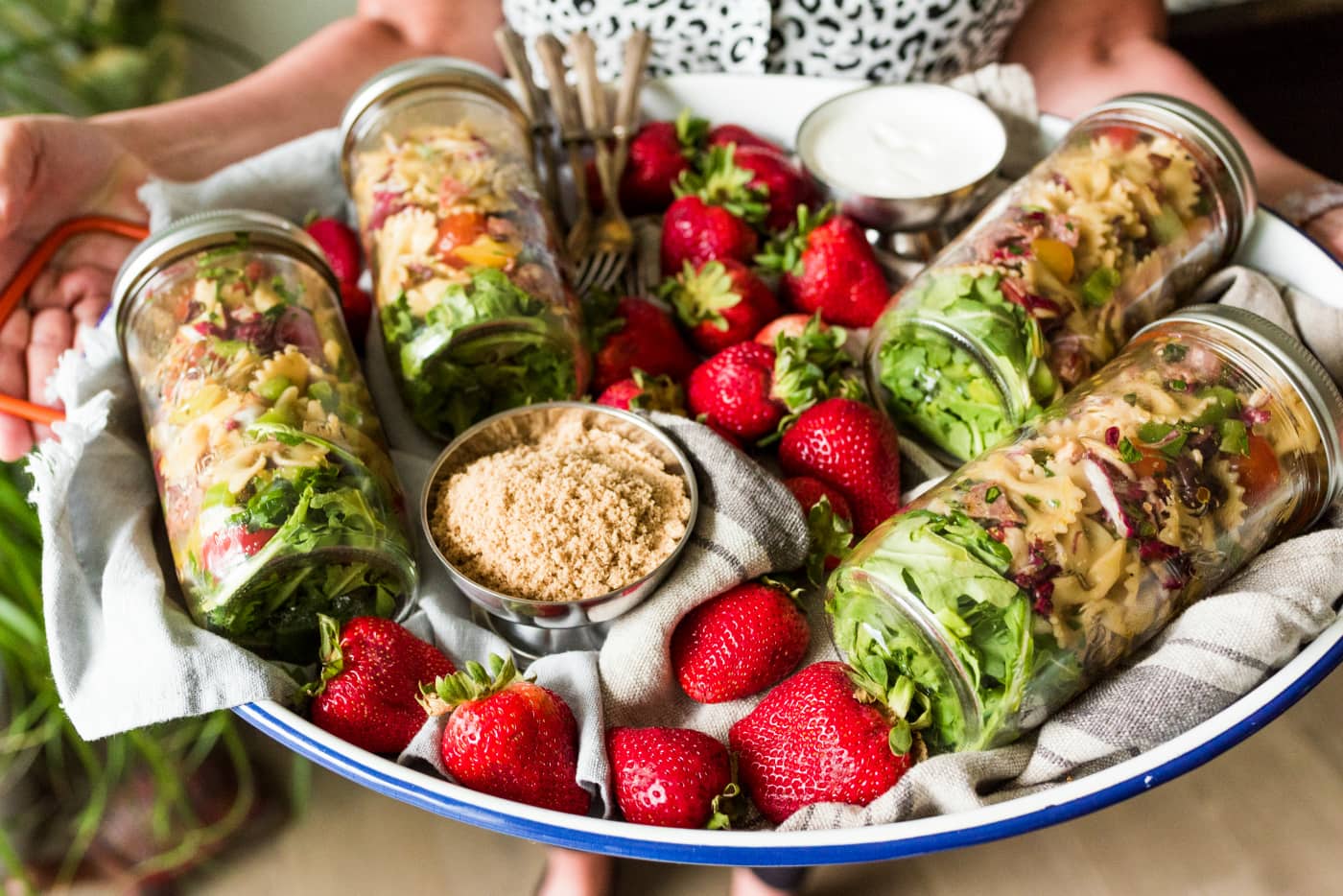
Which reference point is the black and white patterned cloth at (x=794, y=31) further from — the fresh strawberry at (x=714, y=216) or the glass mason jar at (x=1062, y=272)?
the glass mason jar at (x=1062, y=272)

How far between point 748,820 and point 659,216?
2.42 feet

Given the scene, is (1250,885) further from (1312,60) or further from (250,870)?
(1312,60)

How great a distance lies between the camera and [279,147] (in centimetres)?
125

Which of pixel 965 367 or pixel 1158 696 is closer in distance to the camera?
pixel 1158 696

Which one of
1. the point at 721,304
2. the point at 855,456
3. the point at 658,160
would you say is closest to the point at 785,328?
the point at 721,304

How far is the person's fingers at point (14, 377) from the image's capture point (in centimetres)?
109

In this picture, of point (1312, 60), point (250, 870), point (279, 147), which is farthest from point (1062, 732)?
point (1312, 60)

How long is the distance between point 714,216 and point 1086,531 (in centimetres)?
54

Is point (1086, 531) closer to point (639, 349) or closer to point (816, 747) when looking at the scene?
point (816, 747)

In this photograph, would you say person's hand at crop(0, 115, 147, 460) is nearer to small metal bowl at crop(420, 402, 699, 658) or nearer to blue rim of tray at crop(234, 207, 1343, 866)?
small metal bowl at crop(420, 402, 699, 658)

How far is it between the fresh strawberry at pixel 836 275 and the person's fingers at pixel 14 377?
0.77 metres

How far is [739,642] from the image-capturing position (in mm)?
825

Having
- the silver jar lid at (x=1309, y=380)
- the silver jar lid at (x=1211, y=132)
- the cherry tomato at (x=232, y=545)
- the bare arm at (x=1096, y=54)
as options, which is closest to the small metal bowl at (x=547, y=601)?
the cherry tomato at (x=232, y=545)

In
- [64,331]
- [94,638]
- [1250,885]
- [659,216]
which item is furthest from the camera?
[659,216]
